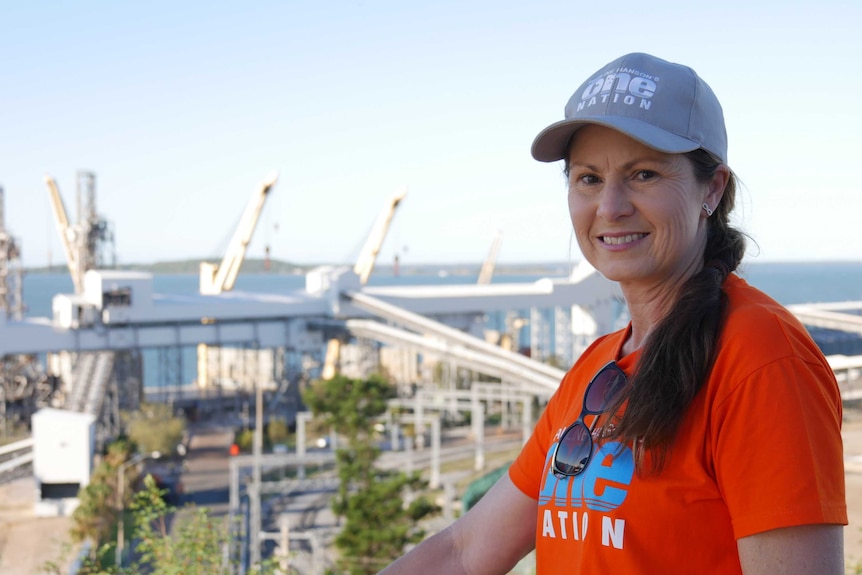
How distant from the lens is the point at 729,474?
4.09 feet

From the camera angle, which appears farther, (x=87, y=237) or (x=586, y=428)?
(x=87, y=237)

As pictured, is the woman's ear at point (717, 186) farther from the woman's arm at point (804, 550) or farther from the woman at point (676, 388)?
the woman's arm at point (804, 550)

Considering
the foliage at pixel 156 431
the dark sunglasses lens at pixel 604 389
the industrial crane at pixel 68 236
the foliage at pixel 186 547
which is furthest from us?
the industrial crane at pixel 68 236

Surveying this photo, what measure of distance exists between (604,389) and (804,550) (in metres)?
0.48

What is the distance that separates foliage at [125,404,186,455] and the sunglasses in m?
23.1

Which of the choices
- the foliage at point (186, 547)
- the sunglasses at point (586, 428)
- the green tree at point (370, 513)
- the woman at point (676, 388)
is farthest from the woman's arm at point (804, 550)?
the green tree at point (370, 513)

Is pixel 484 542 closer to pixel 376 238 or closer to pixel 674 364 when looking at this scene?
pixel 674 364

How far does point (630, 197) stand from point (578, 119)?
0.17 metres

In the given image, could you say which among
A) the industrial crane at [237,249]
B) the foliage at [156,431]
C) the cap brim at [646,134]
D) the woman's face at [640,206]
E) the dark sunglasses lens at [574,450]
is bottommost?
the foliage at [156,431]

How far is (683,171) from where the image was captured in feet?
5.05

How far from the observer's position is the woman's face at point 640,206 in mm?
1544

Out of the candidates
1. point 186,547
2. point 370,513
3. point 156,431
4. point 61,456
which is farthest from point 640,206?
point 156,431

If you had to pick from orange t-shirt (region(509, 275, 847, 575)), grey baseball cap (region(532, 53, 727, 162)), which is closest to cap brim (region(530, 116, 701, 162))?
grey baseball cap (region(532, 53, 727, 162))

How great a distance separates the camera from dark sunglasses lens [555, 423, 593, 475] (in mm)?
1534
